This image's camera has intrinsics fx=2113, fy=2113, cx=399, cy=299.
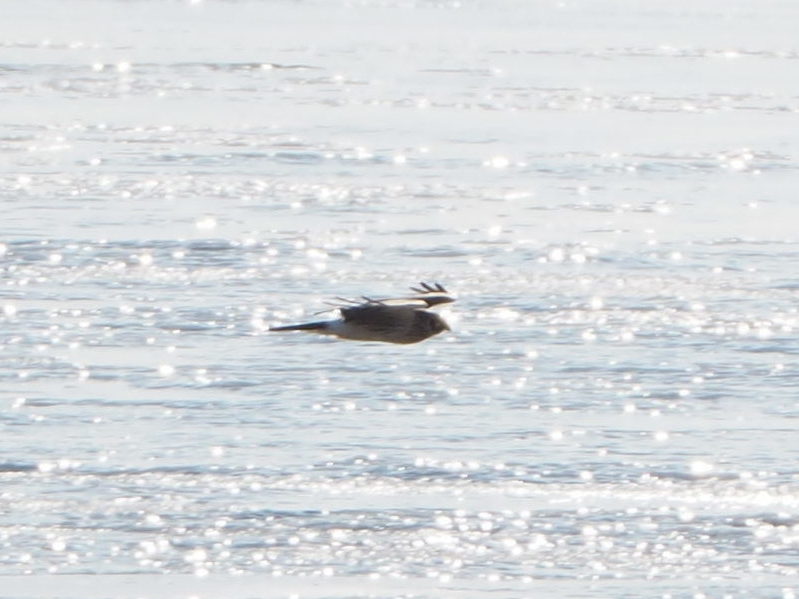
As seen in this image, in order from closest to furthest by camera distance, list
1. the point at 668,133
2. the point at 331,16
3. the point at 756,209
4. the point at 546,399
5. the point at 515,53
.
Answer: the point at 546,399
the point at 756,209
the point at 668,133
the point at 515,53
the point at 331,16

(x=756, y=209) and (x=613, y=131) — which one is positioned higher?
(x=613, y=131)

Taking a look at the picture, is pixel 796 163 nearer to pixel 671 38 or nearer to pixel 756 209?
pixel 756 209

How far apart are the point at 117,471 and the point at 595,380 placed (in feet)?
5.51

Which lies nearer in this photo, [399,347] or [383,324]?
[383,324]

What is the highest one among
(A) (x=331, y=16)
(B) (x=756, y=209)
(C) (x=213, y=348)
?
(A) (x=331, y=16)

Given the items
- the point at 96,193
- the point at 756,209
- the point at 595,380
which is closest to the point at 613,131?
the point at 756,209

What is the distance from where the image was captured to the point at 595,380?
680 centimetres

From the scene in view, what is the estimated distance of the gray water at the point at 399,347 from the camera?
5.49 meters

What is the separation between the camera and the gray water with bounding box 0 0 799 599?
5.49 metres

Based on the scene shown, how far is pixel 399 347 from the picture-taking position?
729 cm

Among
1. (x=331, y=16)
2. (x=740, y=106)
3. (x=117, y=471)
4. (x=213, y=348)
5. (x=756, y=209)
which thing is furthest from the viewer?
(x=331, y=16)

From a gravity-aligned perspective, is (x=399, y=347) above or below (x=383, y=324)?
above

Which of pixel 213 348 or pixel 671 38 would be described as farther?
pixel 671 38

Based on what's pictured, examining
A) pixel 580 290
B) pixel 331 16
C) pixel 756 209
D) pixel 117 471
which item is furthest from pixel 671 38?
pixel 117 471
